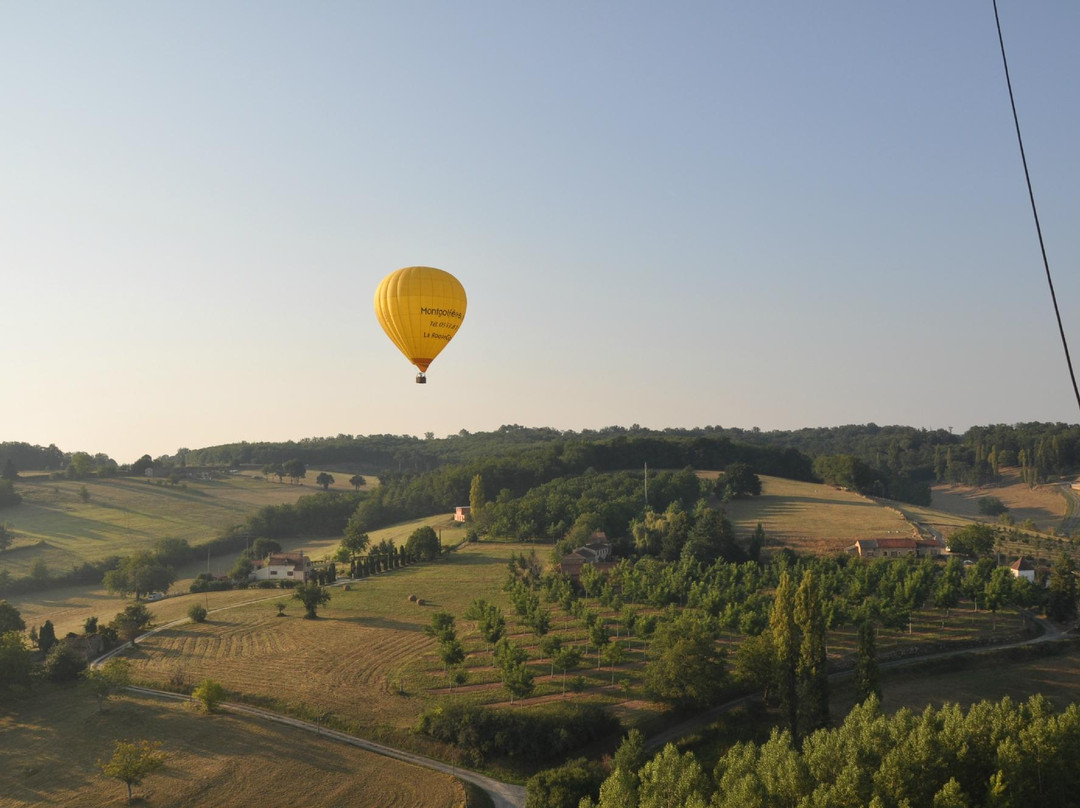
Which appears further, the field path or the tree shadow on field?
the tree shadow on field

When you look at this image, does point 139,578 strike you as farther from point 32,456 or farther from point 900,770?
point 32,456

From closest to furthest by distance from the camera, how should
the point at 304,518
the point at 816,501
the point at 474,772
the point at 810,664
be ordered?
the point at 474,772
the point at 810,664
the point at 816,501
the point at 304,518

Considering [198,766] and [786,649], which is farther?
[786,649]

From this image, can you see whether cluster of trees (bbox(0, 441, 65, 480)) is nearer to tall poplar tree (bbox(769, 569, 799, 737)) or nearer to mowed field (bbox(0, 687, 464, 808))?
mowed field (bbox(0, 687, 464, 808))

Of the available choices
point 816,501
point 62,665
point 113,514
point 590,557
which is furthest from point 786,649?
point 113,514

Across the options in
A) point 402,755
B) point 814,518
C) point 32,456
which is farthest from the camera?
point 32,456

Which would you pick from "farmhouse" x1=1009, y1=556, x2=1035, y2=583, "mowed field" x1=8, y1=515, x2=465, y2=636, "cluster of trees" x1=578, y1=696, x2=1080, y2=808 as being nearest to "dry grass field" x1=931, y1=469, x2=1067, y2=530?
"farmhouse" x1=1009, y1=556, x2=1035, y2=583

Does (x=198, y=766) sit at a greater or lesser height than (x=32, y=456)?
lesser
